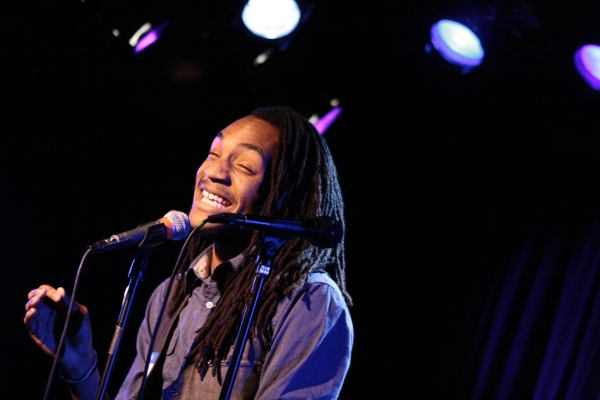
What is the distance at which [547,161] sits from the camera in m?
4.31

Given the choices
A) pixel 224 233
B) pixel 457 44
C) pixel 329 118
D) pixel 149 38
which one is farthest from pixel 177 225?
pixel 329 118

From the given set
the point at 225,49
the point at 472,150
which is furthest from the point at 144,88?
the point at 472,150

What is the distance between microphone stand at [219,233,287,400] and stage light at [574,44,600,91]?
239 centimetres

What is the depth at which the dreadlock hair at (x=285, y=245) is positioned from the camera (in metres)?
2.34

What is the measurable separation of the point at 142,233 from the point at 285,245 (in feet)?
2.45

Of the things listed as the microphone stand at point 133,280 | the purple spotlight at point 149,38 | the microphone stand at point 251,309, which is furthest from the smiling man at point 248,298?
the purple spotlight at point 149,38

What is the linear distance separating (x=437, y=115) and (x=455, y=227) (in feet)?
2.67

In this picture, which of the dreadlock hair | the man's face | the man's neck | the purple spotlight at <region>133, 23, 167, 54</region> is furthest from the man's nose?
the purple spotlight at <region>133, 23, 167, 54</region>

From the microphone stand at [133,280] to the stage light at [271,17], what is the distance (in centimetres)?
235

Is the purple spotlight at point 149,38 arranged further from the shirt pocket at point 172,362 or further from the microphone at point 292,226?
the microphone at point 292,226

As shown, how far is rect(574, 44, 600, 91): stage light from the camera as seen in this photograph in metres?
3.48

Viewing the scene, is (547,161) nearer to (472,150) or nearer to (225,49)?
(472,150)

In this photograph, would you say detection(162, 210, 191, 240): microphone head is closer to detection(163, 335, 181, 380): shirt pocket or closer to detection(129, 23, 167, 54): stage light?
detection(163, 335, 181, 380): shirt pocket

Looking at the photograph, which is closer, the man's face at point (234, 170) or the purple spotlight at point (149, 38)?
the man's face at point (234, 170)
